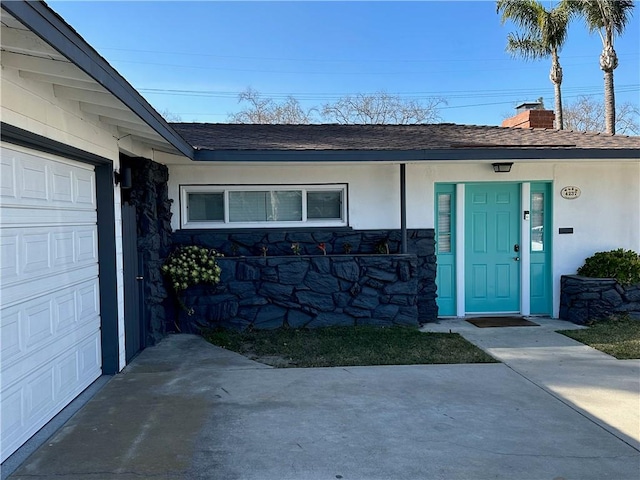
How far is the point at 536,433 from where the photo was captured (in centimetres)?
375

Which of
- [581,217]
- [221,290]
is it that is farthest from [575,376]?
[221,290]

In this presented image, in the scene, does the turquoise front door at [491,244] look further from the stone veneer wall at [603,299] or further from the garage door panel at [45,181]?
the garage door panel at [45,181]

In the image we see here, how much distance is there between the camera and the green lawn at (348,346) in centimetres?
563

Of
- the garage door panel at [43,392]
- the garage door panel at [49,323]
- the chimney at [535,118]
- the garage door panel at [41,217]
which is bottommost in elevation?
the garage door panel at [43,392]

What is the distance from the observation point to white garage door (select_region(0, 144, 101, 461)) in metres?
3.34

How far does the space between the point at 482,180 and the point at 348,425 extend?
16.6ft

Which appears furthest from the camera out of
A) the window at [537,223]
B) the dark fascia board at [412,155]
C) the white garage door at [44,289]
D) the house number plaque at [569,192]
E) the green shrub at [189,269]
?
the window at [537,223]

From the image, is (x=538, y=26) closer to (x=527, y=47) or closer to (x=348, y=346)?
(x=527, y=47)

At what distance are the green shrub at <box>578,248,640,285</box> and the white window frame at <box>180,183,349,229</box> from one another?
3785 mm

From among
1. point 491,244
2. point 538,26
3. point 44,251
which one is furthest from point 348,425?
point 538,26

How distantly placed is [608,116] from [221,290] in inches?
600

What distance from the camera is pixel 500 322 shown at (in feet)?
24.6

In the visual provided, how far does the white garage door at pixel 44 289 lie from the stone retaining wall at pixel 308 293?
2.22 m

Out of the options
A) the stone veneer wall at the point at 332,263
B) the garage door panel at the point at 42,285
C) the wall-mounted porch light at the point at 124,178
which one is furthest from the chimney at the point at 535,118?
the garage door panel at the point at 42,285
